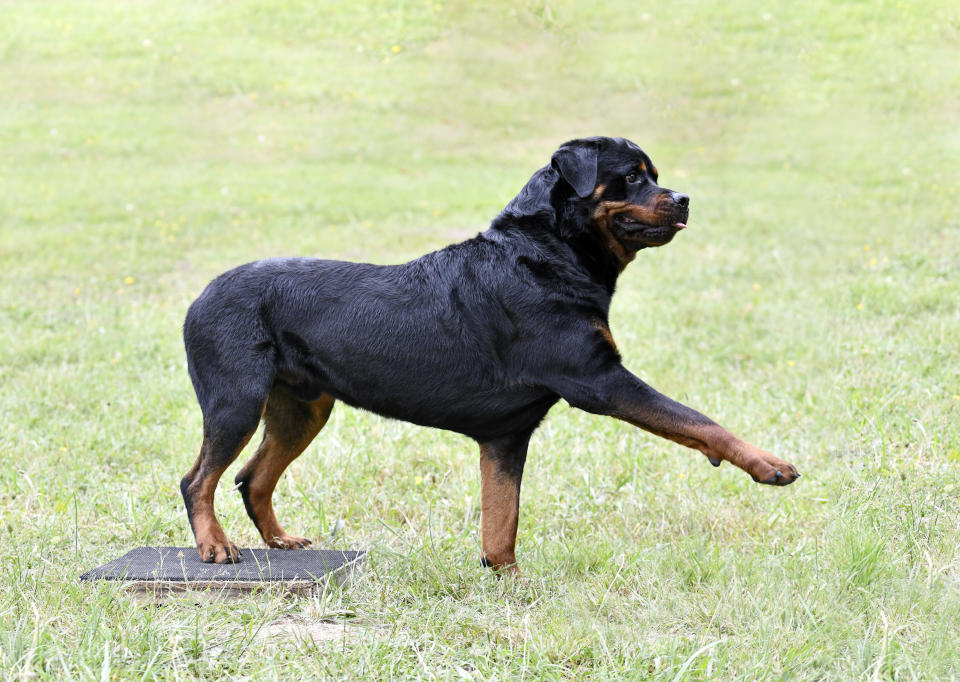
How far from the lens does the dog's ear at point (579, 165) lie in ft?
12.3

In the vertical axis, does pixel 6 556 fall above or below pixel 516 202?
below

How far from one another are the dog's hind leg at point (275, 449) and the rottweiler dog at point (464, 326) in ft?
0.92

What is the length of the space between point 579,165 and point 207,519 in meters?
2.02

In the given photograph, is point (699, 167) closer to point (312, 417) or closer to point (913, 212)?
point (913, 212)

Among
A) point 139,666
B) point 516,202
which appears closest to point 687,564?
point 516,202

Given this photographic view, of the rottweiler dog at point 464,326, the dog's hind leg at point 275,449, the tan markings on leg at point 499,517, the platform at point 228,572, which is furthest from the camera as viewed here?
the dog's hind leg at point 275,449

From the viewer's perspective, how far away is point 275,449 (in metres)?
4.22

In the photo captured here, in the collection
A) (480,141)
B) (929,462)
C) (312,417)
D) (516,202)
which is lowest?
(480,141)

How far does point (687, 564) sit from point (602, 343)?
96 centimetres

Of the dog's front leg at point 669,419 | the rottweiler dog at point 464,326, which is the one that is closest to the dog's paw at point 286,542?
the rottweiler dog at point 464,326

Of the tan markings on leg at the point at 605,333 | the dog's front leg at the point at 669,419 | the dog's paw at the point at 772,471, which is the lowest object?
the dog's paw at the point at 772,471

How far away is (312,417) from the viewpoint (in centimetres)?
426

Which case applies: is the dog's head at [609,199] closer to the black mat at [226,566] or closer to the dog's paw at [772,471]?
the dog's paw at [772,471]

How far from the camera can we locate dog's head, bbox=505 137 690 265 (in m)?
3.75
